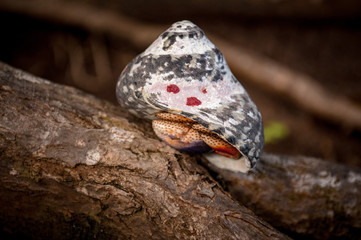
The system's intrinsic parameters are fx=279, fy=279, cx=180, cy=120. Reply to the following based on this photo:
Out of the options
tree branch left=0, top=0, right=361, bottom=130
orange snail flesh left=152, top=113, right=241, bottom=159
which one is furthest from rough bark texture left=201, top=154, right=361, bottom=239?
tree branch left=0, top=0, right=361, bottom=130

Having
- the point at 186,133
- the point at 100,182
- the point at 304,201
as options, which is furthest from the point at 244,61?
the point at 100,182

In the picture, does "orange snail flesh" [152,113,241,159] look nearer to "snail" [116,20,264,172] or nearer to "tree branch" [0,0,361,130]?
"snail" [116,20,264,172]

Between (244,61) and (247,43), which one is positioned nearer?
(244,61)

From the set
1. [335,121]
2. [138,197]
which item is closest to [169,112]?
[138,197]

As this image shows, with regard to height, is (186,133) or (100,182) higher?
(186,133)

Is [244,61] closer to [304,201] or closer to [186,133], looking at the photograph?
[304,201]
